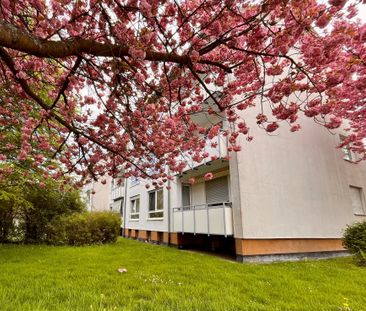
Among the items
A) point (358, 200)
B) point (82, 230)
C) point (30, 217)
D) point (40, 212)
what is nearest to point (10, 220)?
point (30, 217)

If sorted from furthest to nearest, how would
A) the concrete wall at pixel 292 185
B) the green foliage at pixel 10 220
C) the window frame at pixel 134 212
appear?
1. the window frame at pixel 134 212
2. the green foliage at pixel 10 220
3. the concrete wall at pixel 292 185

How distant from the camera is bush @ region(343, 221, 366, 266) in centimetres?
905

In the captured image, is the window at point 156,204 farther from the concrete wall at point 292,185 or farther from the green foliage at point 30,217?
the concrete wall at point 292,185

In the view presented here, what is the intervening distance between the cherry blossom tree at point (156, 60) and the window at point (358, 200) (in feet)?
31.7

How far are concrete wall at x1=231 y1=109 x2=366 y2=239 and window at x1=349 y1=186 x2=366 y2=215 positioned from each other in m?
0.99

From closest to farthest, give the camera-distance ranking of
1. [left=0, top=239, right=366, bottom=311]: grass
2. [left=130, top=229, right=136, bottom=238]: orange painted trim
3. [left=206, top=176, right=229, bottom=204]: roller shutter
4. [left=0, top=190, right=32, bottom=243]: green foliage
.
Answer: [left=0, top=239, right=366, bottom=311]: grass
[left=206, top=176, right=229, bottom=204]: roller shutter
[left=0, top=190, right=32, bottom=243]: green foliage
[left=130, top=229, right=136, bottom=238]: orange painted trim

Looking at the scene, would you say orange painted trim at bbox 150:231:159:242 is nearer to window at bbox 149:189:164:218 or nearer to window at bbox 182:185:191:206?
window at bbox 149:189:164:218

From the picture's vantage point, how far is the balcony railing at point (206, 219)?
9859mm

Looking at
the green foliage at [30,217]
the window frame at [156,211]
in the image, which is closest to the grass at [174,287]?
the green foliage at [30,217]

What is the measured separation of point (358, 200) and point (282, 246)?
7.15m

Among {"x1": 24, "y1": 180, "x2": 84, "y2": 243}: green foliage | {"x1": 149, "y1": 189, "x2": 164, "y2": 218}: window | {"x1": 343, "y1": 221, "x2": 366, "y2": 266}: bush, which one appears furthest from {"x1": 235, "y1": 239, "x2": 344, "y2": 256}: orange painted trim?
{"x1": 24, "y1": 180, "x2": 84, "y2": 243}: green foliage

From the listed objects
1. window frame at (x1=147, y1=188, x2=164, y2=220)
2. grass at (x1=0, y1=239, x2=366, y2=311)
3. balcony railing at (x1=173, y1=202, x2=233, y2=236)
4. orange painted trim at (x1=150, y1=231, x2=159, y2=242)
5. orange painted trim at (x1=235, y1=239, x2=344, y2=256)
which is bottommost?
grass at (x1=0, y1=239, x2=366, y2=311)

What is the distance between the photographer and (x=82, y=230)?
44.9ft

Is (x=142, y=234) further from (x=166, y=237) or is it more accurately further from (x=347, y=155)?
(x=347, y=155)
